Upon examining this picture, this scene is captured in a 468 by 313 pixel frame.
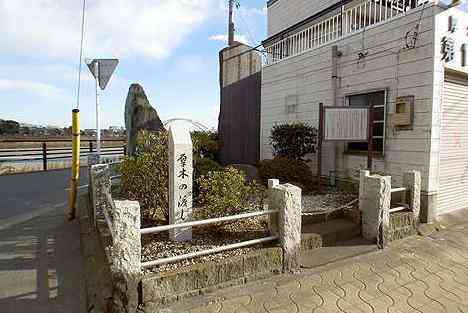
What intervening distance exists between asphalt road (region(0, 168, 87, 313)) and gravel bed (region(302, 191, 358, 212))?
353 cm


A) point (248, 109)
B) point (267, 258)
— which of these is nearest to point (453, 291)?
point (267, 258)

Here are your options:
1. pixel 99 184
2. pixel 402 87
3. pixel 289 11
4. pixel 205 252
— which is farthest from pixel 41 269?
pixel 289 11

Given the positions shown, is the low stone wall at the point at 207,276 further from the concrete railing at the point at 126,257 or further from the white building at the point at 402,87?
the white building at the point at 402,87

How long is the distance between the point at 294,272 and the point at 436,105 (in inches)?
153

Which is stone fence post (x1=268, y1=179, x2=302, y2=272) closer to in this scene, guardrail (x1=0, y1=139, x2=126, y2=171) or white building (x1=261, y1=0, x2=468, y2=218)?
white building (x1=261, y1=0, x2=468, y2=218)

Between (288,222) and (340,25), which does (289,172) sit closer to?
(288,222)

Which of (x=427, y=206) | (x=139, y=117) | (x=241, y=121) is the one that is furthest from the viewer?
(x=241, y=121)

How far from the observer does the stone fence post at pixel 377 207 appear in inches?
183

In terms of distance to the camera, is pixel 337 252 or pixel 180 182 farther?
pixel 337 252

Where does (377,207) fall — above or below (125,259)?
above

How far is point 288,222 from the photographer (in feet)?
12.6

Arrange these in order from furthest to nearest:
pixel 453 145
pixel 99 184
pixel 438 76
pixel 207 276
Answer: pixel 453 145 → pixel 438 76 → pixel 99 184 → pixel 207 276

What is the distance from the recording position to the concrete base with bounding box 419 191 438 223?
219 inches

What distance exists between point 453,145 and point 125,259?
6.18m
